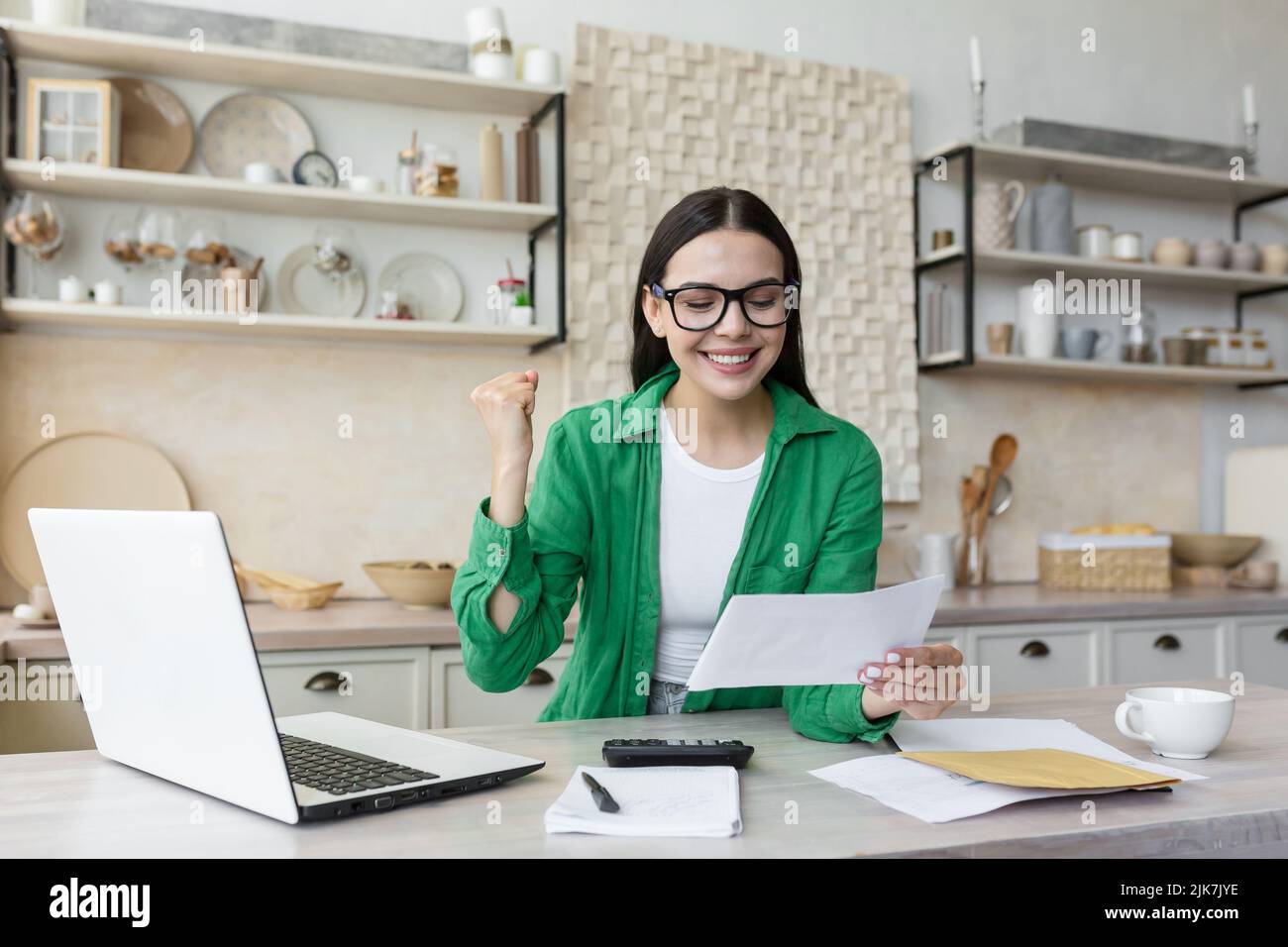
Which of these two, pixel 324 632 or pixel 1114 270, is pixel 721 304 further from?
pixel 1114 270

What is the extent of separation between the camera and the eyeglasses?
1.52 meters

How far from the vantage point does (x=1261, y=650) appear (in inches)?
124

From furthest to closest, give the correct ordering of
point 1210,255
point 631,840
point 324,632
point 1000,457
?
point 1210,255
point 1000,457
point 324,632
point 631,840

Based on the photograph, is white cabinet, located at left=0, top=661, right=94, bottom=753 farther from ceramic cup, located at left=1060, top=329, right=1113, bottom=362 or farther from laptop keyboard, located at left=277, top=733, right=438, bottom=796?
ceramic cup, located at left=1060, top=329, right=1113, bottom=362

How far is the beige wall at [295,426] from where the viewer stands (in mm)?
2727

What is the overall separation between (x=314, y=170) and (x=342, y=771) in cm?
216

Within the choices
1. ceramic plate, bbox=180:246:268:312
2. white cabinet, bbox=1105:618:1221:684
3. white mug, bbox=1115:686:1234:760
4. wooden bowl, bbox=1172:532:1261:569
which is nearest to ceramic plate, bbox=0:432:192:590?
ceramic plate, bbox=180:246:268:312

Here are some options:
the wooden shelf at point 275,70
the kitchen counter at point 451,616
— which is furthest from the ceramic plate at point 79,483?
the wooden shelf at point 275,70

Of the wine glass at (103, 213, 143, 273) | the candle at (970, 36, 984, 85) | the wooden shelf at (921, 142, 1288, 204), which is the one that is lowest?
the wine glass at (103, 213, 143, 273)

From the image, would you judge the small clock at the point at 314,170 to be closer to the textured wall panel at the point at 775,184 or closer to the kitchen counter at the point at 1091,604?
the textured wall panel at the point at 775,184

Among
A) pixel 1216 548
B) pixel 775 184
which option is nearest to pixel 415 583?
pixel 775 184

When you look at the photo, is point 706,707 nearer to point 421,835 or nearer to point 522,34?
point 421,835

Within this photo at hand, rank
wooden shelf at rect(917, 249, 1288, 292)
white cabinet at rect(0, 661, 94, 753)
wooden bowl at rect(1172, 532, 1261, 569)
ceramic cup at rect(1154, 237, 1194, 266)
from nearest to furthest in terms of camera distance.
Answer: white cabinet at rect(0, 661, 94, 753), wooden shelf at rect(917, 249, 1288, 292), wooden bowl at rect(1172, 532, 1261, 569), ceramic cup at rect(1154, 237, 1194, 266)

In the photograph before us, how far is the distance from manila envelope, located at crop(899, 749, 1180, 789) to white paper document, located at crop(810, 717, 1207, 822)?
0.03ft
